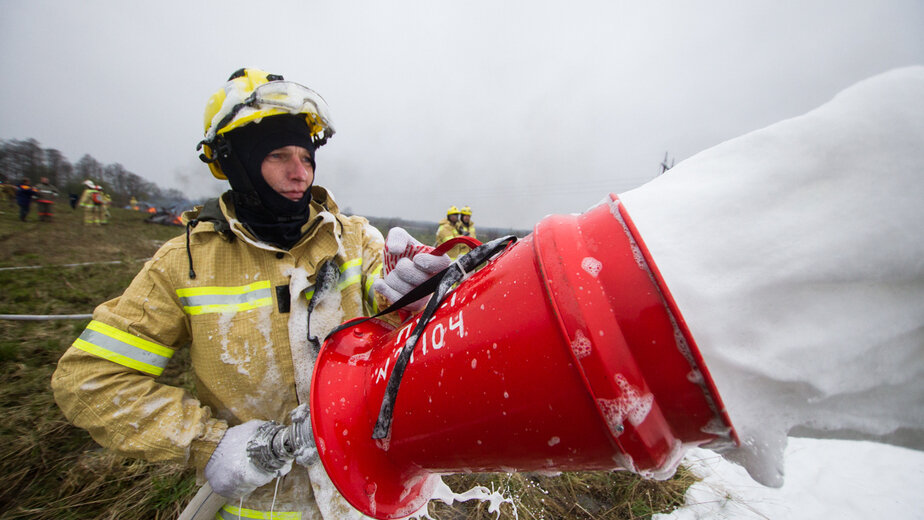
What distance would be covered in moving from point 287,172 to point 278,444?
1194 millimetres

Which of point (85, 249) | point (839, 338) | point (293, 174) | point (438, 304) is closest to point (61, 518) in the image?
point (293, 174)

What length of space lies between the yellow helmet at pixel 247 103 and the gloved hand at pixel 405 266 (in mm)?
854

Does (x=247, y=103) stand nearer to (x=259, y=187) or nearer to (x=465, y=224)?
(x=259, y=187)

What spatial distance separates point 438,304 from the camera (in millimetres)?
881

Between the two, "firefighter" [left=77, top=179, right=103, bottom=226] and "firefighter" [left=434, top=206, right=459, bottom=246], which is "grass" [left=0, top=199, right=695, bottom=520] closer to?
"firefighter" [left=434, top=206, right=459, bottom=246]

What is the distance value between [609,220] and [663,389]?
1.02 ft

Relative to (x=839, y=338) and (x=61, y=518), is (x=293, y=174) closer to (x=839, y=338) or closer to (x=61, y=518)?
(x=839, y=338)

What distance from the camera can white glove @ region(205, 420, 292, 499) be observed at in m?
1.24

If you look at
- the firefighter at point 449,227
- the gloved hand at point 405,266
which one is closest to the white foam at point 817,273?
the gloved hand at point 405,266

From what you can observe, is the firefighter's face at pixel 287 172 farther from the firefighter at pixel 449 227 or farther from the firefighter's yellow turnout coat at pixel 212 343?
the firefighter at pixel 449 227

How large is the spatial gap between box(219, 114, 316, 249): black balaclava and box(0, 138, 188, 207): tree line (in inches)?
1221

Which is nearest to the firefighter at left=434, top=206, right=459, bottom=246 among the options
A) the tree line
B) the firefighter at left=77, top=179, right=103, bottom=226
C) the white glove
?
the white glove

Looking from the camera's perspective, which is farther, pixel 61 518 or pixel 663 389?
pixel 61 518

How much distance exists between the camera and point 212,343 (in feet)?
4.37
